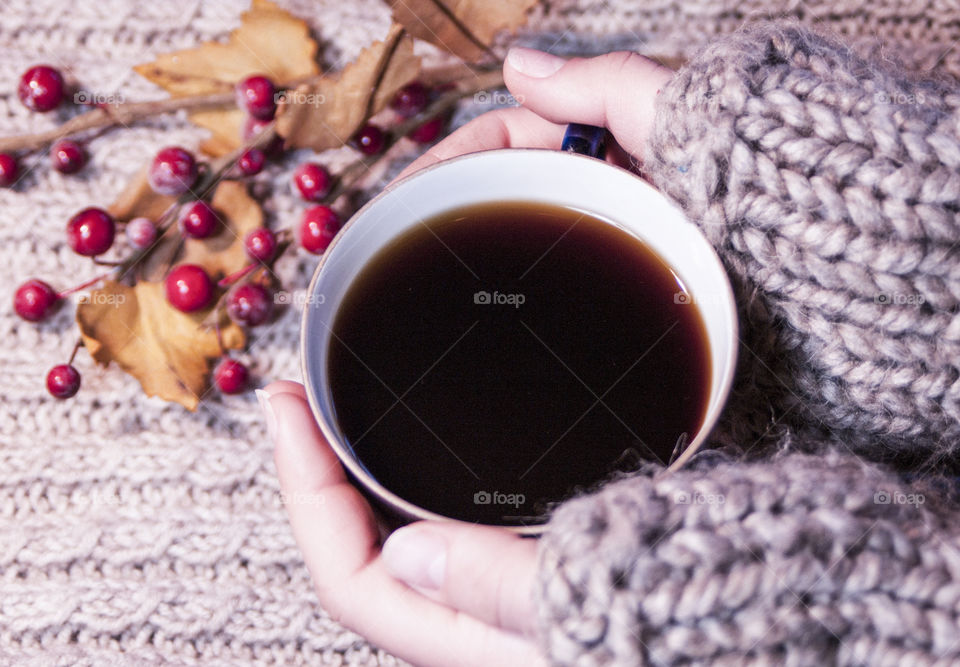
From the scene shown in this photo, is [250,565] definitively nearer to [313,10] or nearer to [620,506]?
[620,506]

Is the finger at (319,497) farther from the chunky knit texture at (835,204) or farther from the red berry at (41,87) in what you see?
the red berry at (41,87)

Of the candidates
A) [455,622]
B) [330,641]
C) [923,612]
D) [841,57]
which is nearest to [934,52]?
[841,57]

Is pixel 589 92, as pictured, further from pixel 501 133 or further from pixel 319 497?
pixel 319 497

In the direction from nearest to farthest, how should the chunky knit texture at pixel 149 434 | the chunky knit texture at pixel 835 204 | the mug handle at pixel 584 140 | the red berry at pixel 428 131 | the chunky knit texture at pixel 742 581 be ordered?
1. the chunky knit texture at pixel 742 581
2. the chunky knit texture at pixel 835 204
3. the mug handle at pixel 584 140
4. the chunky knit texture at pixel 149 434
5. the red berry at pixel 428 131

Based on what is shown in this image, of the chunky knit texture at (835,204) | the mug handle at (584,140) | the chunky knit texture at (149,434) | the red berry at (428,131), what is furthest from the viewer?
the red berry at (428,131)

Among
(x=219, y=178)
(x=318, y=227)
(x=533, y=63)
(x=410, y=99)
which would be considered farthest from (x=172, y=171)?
(x=533, y=63)

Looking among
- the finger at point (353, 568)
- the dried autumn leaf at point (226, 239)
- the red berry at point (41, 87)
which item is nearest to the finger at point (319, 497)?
the finger at point (353, 568)
